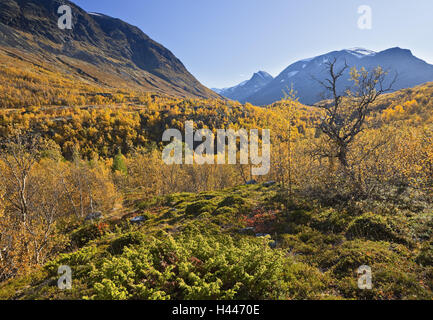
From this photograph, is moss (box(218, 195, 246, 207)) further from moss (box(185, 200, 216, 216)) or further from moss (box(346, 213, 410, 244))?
moss (box(346, 213, 410, 244))

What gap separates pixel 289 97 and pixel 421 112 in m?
119

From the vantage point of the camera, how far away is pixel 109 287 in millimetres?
6293

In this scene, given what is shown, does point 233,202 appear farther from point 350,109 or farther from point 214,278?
point 350,109

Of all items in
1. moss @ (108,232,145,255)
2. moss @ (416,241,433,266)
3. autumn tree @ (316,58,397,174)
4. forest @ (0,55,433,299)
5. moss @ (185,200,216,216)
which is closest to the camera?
forest @ (0,55,433,299)

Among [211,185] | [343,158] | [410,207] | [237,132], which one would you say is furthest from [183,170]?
[237,132]

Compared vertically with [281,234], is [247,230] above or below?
below

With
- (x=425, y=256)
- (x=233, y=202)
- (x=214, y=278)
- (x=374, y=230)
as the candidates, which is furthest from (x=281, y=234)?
(x=233, y=202)

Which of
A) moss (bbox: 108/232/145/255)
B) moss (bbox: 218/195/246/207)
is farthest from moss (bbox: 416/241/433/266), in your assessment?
moss (bbox: 108/232/145/255)

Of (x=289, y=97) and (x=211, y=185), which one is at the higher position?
(x=289, y=97)

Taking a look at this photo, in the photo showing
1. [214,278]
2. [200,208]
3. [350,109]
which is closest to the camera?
[214,278]

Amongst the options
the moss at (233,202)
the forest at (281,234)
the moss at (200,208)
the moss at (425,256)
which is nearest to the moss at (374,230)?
the forest at (281,234)

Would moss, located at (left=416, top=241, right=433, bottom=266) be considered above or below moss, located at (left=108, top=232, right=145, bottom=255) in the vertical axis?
above

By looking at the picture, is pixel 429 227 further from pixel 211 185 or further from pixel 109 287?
pixel 211 185

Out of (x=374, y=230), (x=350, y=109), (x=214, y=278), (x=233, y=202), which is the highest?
(x=350, y=109)
